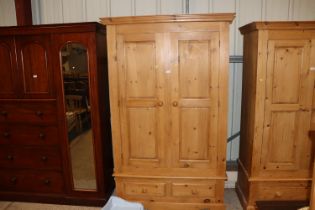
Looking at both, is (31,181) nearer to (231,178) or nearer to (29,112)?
(29,112)

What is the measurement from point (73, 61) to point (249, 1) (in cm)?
194

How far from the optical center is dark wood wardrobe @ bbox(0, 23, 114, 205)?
2.29 metres

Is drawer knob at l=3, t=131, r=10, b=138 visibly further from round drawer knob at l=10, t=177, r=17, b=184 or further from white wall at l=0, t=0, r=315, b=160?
white wall at l=0, t=0, r=315, b=160

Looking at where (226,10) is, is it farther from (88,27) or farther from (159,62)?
(88,27)

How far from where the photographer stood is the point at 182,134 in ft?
7.29

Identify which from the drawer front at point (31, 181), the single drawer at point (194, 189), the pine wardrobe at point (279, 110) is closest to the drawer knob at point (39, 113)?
the drawer front at point (31, 181)

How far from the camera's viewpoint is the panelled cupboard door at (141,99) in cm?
210

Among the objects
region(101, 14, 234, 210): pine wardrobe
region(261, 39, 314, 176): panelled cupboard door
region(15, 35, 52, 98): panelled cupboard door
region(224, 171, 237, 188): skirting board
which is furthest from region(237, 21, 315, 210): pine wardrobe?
region(15, 35, 52, 98): panelled cupboard door

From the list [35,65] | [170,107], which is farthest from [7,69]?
[170,107]

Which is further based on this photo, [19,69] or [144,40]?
[19,69]

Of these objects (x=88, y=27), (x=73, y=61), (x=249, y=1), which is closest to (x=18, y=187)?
(x=73, y=61)

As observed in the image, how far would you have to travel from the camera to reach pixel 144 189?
2.33 meters

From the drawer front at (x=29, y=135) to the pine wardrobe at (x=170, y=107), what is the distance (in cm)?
69

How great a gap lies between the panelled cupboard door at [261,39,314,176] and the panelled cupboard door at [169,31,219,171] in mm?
499
